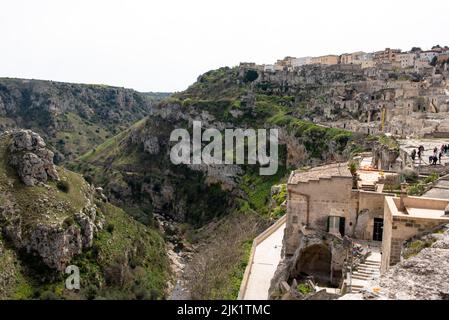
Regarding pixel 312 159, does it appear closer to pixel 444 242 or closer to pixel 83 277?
pixel 83 277

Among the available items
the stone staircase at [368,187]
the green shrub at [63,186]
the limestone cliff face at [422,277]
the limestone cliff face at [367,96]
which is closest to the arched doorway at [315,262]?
the stone staircase at [368,187]

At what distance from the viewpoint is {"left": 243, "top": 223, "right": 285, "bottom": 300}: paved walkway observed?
80.5 feet

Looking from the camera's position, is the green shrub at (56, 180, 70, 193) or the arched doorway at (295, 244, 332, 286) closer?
the arched doorway at (295, 244, 332, 286)

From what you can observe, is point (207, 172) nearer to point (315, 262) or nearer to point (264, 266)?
point (264, 266)

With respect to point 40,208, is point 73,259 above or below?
below

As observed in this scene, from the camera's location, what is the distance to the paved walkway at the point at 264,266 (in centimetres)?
2452

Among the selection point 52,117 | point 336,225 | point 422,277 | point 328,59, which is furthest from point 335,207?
point 52,117

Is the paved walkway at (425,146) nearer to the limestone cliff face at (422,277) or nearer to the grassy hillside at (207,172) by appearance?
the grassy hillside at (207,172)

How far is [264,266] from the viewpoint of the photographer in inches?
1104

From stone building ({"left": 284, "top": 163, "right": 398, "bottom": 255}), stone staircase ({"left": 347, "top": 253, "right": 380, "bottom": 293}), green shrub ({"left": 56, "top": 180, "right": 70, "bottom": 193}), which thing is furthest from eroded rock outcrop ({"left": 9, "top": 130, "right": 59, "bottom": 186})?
stone staircase ({"left": 347, "top": 253, "right": 380, "bottom": 293})

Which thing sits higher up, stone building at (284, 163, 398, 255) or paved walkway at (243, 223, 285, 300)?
stone building at (284, 163, 398, 255)

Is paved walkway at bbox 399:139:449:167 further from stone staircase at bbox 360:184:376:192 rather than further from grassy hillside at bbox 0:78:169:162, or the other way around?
grassy hillside at bbox 0:78:169:162

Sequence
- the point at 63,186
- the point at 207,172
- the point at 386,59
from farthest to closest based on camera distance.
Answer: the point at 386,59 < the point at 207,172 < the point at 63,186
